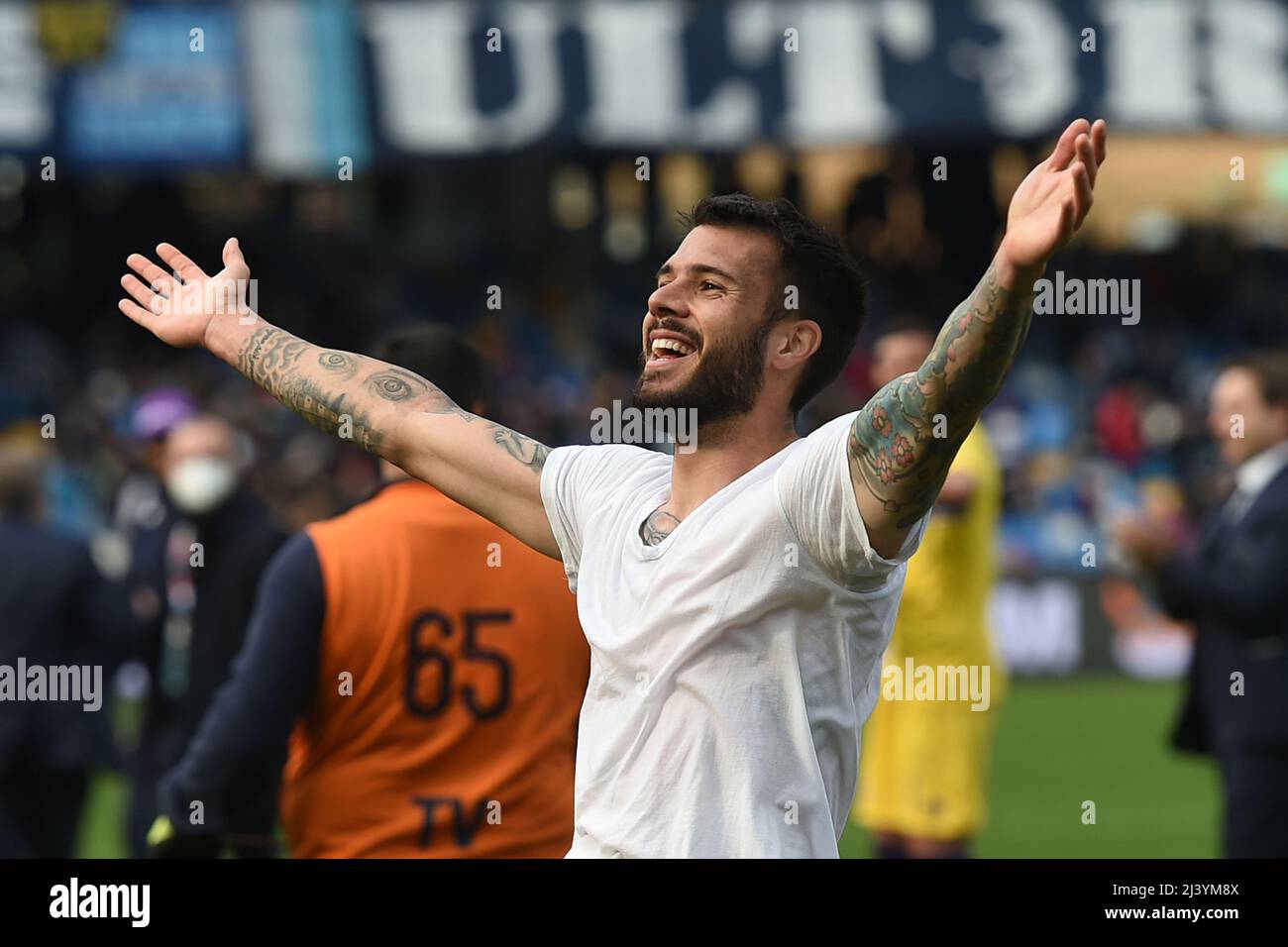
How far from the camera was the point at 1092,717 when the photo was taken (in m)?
15.6

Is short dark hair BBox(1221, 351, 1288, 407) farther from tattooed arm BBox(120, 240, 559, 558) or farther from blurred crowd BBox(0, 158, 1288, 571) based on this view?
blurred crowd BBox(0, 158, 1288, 571)

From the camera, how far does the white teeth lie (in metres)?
3.58

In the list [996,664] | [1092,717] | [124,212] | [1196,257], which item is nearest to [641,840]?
[996,664]

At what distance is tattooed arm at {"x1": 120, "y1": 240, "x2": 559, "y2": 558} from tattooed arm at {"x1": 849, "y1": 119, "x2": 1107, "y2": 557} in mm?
843

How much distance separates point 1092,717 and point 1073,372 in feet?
31.6

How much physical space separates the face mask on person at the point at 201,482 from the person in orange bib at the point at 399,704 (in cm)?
287

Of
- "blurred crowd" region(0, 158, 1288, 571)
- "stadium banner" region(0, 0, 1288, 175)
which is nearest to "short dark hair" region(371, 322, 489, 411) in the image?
"stadium banner" region(0, 0, 1288, 175)

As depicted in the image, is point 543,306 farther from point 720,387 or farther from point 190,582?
point 720,387

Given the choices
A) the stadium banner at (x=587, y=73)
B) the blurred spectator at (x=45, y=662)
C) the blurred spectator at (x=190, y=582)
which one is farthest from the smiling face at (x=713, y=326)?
the stadium banner at (x=587, y=73)

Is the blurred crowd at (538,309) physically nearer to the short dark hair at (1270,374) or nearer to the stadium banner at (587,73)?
the stadium banner at (587,73)

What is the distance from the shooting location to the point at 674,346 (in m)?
3.59
